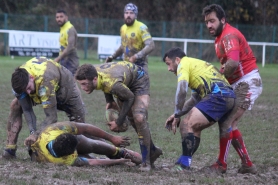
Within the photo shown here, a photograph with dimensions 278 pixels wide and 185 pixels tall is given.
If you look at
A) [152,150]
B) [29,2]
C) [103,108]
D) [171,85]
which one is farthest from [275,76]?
[29,2]

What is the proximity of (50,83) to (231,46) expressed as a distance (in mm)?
2175

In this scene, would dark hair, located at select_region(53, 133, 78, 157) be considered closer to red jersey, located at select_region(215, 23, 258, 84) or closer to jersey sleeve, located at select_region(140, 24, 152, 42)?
red jersey, located at select_region(215, 23, 258, 84)

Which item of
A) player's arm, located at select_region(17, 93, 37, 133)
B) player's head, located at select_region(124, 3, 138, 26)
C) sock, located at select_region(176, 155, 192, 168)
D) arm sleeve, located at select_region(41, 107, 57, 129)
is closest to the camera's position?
sock, located at select_region(176, 155, 192, 168)

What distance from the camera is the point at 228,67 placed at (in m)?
6.99

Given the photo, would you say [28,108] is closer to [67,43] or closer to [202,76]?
[202,76]

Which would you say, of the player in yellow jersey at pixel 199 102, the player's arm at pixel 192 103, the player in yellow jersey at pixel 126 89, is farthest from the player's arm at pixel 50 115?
the player's arm at pixel 192 103

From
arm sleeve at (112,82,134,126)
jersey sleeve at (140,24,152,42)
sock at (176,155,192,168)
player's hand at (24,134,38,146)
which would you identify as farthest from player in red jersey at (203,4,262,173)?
jersey sleeve at (140,24,152,42)

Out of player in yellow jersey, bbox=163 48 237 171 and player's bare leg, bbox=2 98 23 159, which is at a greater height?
player in yellow jersey, bbox=163 48 237 171

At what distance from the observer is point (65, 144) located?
682 cm

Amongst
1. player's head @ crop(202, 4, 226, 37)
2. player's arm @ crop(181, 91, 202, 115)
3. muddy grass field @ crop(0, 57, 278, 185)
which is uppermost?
player's head @ crop(202, 4, 226, 37)

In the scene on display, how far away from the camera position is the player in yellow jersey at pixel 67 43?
13.1 metres

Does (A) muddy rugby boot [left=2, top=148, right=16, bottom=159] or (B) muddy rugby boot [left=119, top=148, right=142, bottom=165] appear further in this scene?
(A) muddy rugby boot [left=2, top=148, right=16, bottom=159]

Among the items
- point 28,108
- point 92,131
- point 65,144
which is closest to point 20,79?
point 28,108

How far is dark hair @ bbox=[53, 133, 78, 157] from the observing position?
22.3 feet
